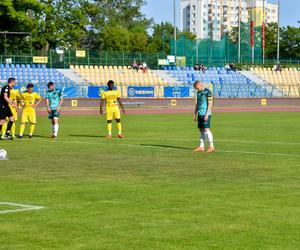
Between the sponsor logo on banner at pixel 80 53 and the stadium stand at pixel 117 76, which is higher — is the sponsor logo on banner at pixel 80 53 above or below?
above

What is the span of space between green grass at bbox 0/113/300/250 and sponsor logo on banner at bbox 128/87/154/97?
3746cm

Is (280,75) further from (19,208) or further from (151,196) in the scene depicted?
(19,208)

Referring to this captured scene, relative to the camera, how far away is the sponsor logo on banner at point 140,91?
60.1 meters

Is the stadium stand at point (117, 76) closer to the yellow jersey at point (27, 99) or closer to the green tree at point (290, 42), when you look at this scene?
the yellow jersey at point (27, 99)

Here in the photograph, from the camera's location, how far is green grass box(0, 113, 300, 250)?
8820 mm

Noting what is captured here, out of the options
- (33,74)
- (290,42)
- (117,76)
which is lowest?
(117,76)

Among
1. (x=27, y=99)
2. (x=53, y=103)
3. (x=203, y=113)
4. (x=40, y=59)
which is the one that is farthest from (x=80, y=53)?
(x=203, y=113)

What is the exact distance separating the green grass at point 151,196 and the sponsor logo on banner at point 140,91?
37457 mm

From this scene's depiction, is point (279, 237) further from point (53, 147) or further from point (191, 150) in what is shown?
point (53, 147)

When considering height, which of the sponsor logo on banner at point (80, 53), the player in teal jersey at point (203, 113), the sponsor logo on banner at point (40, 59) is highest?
the sponsor logo on banner at point (80, 53)

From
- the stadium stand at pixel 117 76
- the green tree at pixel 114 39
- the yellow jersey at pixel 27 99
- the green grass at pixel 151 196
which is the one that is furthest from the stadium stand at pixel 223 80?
the green grass at pixel 151 196

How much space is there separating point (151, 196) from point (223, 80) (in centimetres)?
6170

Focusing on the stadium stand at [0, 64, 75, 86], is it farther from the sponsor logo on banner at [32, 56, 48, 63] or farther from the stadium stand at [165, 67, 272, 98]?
the stadium stand at [165, 67, 272, 98]

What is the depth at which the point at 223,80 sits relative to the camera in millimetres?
73062
